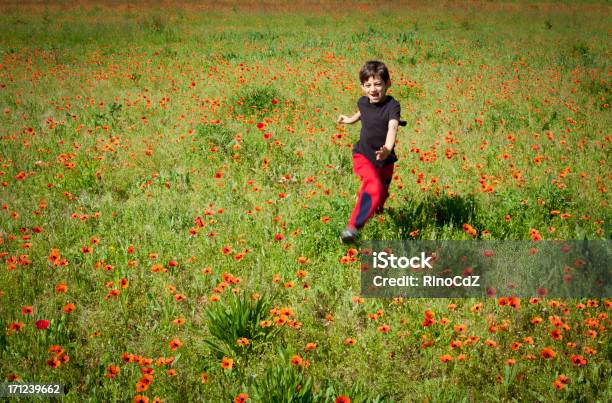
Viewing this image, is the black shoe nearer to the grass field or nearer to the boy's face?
the grass field

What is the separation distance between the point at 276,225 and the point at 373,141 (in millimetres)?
1295

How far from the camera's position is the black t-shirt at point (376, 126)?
13.2 ft

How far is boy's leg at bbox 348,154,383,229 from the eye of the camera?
→ 12.5ft

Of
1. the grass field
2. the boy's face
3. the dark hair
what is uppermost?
the dark hair

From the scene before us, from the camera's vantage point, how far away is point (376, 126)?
4.07 meters

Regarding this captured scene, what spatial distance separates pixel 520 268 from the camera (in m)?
3.70

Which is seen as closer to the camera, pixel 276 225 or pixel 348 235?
pixel 348 235

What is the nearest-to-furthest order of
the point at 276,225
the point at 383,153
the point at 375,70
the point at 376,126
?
the point at 383,153, the point at 375,70, the point at 376,126, the point at 276,225

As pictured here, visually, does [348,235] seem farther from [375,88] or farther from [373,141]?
[375,88]

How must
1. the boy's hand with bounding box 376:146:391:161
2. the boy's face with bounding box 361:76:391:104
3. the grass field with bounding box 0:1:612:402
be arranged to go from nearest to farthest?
1. the grass field with bounding box 0:1:612:402
2. the boy's hand with bounding box 376:146:391:161
3. the boy's face with bounding box 361:76:391:104

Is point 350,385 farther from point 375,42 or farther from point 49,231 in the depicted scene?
point 375,42

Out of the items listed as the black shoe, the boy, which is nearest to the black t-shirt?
the boy

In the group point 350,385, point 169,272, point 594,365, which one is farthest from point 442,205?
point 169,272

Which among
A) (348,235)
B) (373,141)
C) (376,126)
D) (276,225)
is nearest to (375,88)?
(376,126)
